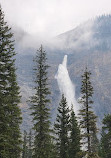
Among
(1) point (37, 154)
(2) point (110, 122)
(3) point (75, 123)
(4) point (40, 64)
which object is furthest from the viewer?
(3) point (75, 123)

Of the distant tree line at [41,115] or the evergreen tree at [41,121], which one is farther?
the evergreen tree at [41,121]

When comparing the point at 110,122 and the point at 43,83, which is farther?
the point at 110,122

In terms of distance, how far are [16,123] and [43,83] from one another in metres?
6.21

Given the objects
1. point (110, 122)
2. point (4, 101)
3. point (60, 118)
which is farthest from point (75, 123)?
point (4, 101)

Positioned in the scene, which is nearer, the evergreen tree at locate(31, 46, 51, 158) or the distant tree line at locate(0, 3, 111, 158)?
the distant tree line at locate(0, 3, 111, 158)

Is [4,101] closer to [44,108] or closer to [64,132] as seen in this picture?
[44,108]

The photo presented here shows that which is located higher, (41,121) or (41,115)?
(41,115)

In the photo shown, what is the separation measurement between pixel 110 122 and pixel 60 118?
7.28m

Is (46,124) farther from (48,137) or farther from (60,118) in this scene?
(60,118)

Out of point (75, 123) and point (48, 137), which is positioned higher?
point (75, 123)

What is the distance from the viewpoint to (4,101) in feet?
56.0

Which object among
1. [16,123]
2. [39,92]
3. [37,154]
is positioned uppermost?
[39,92]

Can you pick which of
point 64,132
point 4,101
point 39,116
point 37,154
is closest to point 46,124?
point 39,116

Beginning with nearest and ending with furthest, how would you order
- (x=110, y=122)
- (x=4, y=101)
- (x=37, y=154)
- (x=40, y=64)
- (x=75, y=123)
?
(x=4, y=101) < (x=37, y=154) < (x=40, y=64) < (x=110, y=122) < (x=75, y=123)
